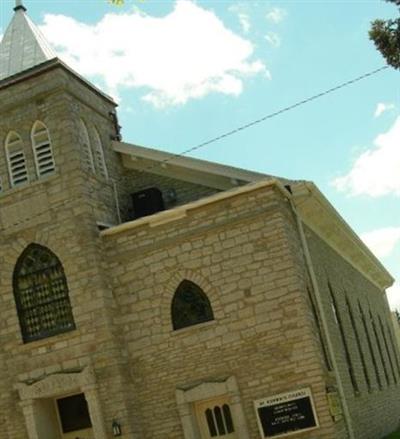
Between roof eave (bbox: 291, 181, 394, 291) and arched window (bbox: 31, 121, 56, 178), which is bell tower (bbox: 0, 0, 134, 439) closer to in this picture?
arched window (bbox: 31, 121, 56, 178)

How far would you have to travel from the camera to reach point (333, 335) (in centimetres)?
1912

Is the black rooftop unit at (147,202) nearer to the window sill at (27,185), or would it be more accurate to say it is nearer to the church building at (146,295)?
the church building at (146,295)

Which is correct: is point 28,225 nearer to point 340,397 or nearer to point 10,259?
point 10,259

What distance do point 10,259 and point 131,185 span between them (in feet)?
12.1

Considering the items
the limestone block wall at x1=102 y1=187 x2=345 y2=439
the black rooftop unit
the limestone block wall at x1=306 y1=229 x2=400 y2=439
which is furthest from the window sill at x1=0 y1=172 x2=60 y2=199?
the limestone block wall at x1=306 y1=229 x2=400 y2=439

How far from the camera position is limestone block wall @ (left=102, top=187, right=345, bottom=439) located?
638 inches

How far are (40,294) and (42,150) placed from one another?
332cm

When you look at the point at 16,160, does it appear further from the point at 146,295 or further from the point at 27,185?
the point at 146,295

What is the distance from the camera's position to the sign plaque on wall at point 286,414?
15.8m

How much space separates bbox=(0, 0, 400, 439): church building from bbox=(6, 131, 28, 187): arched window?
0.03 meters

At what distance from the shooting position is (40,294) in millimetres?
17797

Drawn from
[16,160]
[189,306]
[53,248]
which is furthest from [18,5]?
[189,306]

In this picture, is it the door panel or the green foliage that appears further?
the door panel

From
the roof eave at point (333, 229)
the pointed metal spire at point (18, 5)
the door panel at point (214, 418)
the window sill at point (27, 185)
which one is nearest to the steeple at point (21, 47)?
the pointed metal spire at point (18, 5)
